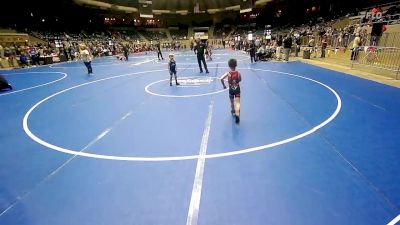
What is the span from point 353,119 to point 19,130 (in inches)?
350

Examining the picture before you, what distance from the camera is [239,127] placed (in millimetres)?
6422

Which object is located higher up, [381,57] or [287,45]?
[287,45]

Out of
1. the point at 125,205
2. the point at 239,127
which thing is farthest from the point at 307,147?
the point at 125,205

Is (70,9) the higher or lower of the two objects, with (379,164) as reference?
higher

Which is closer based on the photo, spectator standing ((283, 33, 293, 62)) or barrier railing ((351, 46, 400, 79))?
barrier railing ((351, 46, 400, 79))

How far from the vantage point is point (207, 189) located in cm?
392

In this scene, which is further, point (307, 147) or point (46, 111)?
point (46, 111)

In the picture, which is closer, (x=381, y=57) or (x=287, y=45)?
(x=381, y=57)

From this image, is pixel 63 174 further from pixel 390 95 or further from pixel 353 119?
pixel 390 95

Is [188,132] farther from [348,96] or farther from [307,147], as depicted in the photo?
[348,96]

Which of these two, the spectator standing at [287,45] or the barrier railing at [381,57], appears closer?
the barrier railing at [381,57]

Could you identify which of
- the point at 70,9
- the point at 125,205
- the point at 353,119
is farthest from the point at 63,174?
the point at 70,9

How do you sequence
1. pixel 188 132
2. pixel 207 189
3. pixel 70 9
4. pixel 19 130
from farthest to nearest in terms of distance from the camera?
pixel 70 9 → pixel 19 130 → pixel 188 132 → pixel 207 189

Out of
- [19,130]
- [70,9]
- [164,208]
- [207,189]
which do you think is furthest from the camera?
[70,9]
